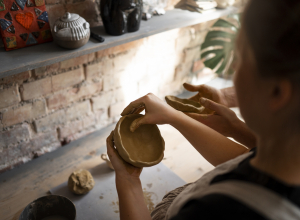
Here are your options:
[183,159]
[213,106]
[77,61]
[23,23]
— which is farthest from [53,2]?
[183,159]

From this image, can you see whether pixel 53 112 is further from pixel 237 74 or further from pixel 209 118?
pixel 237 74

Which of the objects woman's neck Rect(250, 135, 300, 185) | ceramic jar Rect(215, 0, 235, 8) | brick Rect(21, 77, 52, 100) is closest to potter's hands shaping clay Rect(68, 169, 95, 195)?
brick Rect(21, 77, 52, 100)

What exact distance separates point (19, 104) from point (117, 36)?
615mm

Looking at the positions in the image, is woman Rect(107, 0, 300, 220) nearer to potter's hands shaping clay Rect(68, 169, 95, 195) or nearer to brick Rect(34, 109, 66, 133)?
potter's hands shaping clay Rect(68, 169, 95, 195)

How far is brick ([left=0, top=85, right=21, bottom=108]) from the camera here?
1248mm

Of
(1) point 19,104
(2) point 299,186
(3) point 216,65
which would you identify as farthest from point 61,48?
(3) point 216,65

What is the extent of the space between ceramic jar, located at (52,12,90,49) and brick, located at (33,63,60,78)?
0.26 meters

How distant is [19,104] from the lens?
132 cm

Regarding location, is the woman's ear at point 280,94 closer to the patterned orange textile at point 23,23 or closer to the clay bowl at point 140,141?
the clay bowl at point 140,141

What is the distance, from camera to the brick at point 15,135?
1328 mm

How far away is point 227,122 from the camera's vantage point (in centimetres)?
110

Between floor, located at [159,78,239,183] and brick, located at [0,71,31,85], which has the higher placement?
brick, located at [0,71,31,85]

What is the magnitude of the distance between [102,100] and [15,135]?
0.55 meters

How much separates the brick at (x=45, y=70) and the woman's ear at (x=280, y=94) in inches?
46.5
